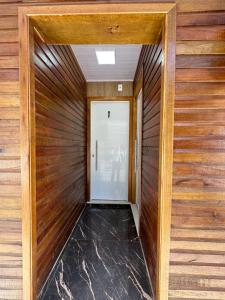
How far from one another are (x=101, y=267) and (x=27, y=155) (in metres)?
1.38

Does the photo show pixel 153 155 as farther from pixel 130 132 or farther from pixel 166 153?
pixel 130 132

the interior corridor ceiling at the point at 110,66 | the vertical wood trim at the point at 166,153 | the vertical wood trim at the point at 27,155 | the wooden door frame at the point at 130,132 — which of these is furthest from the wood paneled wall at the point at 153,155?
the wooden door frame at the point at 130,132

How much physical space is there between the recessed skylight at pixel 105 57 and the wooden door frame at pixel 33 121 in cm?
132

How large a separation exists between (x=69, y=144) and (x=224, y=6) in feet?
6.77

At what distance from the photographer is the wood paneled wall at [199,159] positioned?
1.25 metres

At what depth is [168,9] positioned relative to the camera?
123 cm

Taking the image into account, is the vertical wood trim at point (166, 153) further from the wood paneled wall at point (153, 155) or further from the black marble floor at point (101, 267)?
the black marble floor at point (101, 267)

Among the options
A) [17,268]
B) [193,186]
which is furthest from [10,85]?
[193,186]

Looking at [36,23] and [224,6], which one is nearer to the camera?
[224,6]

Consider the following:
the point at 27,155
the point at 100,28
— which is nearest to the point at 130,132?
the point at 100,28

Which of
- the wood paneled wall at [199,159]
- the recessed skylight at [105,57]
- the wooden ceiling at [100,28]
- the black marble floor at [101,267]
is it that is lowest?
the black marble floor at [101,267]

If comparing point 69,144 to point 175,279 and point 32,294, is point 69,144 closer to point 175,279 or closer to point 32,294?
point 32,294

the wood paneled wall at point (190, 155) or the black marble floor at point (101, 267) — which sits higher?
the wood paneled wall at point (190, 155)

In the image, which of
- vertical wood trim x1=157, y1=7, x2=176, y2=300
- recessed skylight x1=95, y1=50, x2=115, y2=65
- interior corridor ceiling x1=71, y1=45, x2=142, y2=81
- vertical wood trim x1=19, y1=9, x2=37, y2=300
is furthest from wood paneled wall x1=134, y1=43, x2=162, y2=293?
vertical wood trim x1=19, y1=9, x2=37, y2=300
